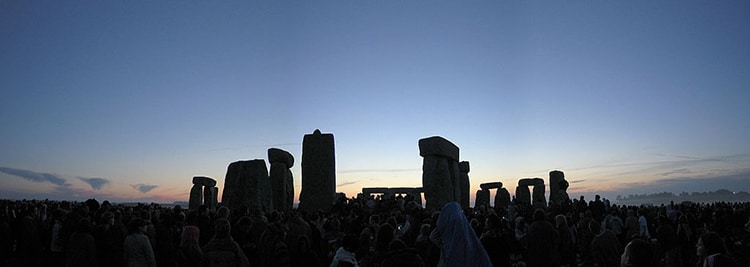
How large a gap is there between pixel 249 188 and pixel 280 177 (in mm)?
5049

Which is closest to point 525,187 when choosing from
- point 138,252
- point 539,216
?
point 539,216

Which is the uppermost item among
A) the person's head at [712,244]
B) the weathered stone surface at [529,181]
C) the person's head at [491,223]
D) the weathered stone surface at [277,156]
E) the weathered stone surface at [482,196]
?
the weathered stone surface at [277,156]

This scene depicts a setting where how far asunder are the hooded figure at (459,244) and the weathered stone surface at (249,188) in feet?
43.8

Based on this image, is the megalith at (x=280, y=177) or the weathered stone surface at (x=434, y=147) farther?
the megalith at (x=280, y=177)

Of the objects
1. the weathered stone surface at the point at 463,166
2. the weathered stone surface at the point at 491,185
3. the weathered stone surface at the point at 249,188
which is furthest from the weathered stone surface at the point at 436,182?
the weathered stone surface at the point at 491,185

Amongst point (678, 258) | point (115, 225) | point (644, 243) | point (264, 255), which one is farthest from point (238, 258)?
point (678, 258)

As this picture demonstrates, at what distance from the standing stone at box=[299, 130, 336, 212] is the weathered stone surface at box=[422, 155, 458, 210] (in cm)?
392

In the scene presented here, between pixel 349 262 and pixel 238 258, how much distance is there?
4.13ft

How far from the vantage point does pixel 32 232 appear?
940 cm

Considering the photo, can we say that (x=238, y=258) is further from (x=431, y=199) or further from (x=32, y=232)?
(x=431, y=199)

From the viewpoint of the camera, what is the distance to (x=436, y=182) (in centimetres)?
2150

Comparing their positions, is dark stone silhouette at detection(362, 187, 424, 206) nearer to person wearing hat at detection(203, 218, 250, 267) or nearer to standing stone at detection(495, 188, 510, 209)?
standing stone at detection(495, 188, 510, 209)

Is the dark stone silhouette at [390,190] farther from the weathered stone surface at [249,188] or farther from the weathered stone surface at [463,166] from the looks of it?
the weathered stone surface at [249,188]

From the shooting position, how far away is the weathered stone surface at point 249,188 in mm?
17562
